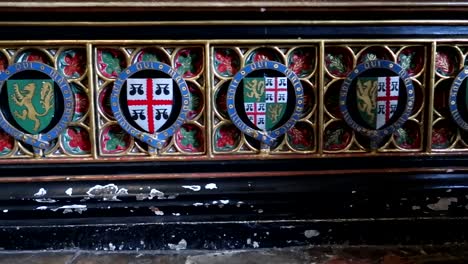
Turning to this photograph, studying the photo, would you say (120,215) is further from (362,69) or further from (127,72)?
(362,69)

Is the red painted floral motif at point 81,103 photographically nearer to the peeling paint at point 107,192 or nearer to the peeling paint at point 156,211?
the peeling paint at point 107,192

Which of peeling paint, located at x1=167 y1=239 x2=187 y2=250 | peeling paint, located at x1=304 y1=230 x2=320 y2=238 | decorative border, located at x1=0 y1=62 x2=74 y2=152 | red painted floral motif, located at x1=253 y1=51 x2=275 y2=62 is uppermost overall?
red painted floral motif, located at x1=253 y1=51 x2=275 y2=62

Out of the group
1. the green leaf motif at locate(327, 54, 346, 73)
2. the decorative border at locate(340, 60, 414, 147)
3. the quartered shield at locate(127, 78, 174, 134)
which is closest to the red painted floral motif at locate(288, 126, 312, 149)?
the decorative border at locate(340, 60, 414, 147)

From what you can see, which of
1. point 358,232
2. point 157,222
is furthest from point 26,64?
point 358,232

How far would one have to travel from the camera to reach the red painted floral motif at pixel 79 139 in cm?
190

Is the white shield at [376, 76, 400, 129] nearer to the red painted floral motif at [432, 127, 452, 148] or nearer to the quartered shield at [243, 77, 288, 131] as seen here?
the red painted floral motif at [432, 127, 452, 148]

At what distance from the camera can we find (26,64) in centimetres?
182

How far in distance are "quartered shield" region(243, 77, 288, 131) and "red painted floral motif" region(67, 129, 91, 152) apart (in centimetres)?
63

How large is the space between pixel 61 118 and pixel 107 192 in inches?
13.0

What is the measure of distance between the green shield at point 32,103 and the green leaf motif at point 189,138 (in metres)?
0.50

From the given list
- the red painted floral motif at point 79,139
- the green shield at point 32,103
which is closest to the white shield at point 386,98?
the red painted floral motif at point 79,139

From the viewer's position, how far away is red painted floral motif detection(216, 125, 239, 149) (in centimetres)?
193

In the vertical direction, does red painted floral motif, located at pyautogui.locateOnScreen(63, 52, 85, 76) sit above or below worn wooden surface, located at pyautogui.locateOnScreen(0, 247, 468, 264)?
above

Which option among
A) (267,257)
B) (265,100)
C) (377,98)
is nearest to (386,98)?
(377,98)
